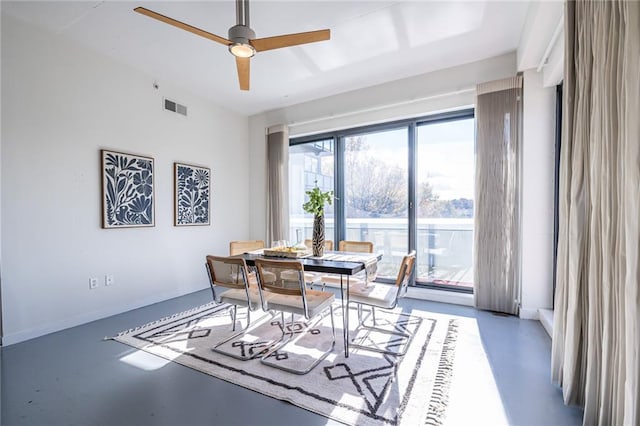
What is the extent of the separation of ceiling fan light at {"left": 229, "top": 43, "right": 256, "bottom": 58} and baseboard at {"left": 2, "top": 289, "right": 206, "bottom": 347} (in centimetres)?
315

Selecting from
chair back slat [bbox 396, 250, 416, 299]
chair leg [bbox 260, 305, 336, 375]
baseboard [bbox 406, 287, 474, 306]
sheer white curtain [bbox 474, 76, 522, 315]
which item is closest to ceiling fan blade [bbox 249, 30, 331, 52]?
chair back slat [bbox 396, 250, 416, 299]

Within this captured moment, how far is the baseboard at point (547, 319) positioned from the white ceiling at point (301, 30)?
9.50 feet

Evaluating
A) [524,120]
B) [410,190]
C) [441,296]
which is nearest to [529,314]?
[441,296]

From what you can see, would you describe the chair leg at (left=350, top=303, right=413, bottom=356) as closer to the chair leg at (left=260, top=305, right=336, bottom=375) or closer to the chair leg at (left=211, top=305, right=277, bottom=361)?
the chair leg at (left=260, top=305, right=336, bottom=375)

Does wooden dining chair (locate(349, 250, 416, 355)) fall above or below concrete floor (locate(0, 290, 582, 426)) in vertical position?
above

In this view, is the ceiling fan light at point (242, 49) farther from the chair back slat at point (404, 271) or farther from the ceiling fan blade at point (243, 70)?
the chair back slat at point (404, 271)

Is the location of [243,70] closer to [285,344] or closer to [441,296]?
[285,344]

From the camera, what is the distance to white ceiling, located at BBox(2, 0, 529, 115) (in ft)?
8.36

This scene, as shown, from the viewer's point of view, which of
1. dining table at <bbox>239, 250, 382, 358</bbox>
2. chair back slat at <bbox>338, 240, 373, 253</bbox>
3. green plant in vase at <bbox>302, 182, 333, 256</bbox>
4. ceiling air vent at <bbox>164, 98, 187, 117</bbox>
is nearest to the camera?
dining table at <bbox>239, 250, 382, 358</bbox>

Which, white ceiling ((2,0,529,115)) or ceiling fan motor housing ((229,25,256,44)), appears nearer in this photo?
ceiling fan motor housing ((229,25,256,44))

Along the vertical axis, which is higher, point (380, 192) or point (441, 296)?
point (380, 192)

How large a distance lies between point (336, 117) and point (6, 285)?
4226 millimetres

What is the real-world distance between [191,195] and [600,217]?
4.39 metres

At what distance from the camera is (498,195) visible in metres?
3.35
